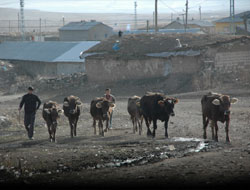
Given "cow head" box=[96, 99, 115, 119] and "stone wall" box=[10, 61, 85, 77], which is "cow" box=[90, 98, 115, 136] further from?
"stone wall" box=[10, 61, 85, 77]

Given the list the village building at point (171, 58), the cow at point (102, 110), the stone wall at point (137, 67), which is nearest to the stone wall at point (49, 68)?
the village building at point (171, 58)

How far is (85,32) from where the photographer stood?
76062 millimetres

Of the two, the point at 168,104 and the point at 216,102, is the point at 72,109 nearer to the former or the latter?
the point at 168,104

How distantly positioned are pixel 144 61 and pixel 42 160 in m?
28.0

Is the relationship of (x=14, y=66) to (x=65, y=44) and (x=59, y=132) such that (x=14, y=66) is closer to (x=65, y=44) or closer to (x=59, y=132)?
(x=65, y=44)

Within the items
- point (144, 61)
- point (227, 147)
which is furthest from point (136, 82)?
point (227, 147)

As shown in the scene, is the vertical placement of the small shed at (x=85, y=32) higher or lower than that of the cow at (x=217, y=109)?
higher

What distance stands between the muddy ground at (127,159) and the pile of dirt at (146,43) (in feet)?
68.3

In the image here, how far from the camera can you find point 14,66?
191 ft

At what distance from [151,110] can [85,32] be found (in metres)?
58.6

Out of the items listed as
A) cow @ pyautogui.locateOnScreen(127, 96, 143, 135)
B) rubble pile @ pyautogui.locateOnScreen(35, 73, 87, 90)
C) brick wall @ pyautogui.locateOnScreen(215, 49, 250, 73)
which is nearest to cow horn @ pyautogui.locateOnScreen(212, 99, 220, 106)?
cow @ pyautogui.locateOnScreen(127, 96, 143, 135)

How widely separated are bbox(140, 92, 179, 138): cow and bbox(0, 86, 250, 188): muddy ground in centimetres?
68

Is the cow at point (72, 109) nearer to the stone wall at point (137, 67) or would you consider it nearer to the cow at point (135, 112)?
the cow at point (135, 112)

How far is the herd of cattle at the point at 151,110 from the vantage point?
16812 mm
